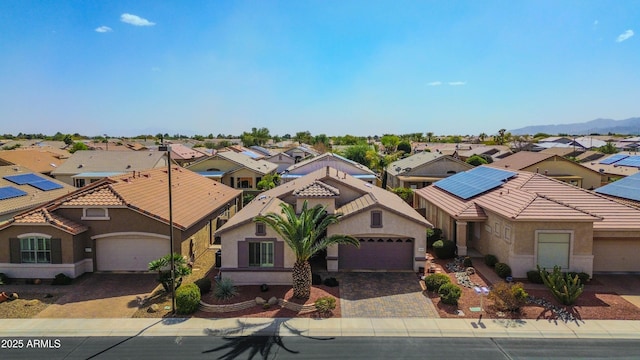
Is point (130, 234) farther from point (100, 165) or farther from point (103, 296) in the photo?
point (100, 165)

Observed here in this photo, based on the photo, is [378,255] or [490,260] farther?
[490,260]

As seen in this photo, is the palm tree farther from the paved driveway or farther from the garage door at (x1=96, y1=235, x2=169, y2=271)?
the garage door at (x1=96, y1=235, x2=169, y2=271)

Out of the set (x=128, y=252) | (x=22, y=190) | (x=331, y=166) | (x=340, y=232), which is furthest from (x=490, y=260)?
(x=22, y=190)

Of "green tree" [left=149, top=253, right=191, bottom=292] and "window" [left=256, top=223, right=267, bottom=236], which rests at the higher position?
"window" [left=256, top=223, right=267, bottom=236]

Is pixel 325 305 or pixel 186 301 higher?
pixel 186 301

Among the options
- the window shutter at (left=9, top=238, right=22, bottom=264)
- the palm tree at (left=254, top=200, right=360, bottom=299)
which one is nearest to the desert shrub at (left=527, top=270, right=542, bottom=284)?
the palm tree at (left=254, top=200, right=360, bottom=299)

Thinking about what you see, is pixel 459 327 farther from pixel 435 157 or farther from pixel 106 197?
pixel 435 157

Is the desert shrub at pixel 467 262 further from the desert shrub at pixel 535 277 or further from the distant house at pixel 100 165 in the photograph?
the distant house at pixel 100 165

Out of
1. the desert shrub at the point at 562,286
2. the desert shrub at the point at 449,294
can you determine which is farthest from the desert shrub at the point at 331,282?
the desert shrub at the point at 562,286
